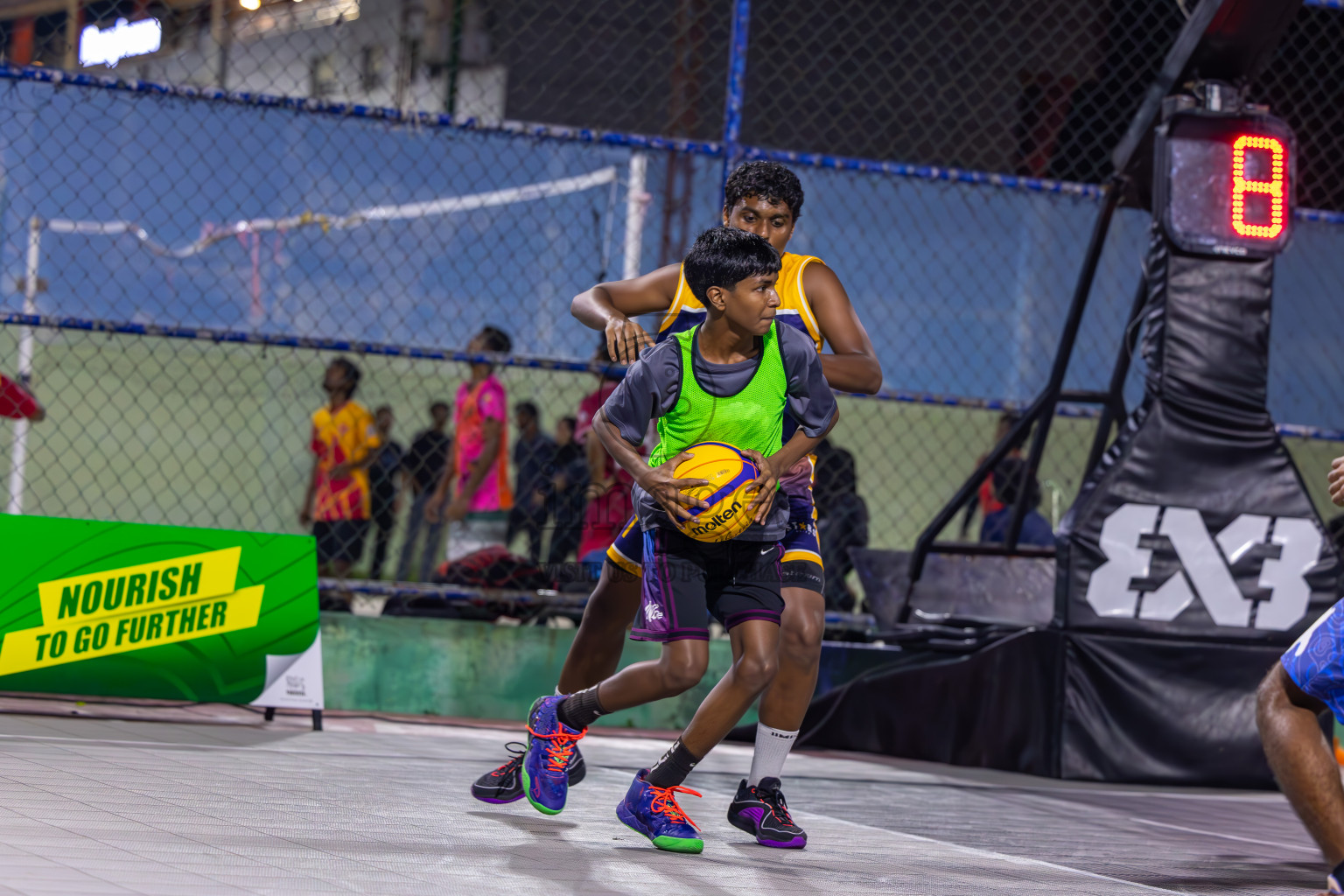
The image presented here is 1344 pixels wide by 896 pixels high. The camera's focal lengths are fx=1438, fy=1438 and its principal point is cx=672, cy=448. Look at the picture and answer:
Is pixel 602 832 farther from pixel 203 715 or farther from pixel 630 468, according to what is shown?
pixel 203 715

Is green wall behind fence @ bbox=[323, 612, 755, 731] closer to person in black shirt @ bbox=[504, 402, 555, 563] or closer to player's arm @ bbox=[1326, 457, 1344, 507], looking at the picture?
person in black shirt @ bbox=[504, 402, 555, 563]

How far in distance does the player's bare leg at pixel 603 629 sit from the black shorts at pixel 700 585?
0.32 meters

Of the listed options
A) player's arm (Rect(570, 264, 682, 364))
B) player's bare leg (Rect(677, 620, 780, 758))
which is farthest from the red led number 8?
player's bare leg (Rect(677, 620, 780, 758))

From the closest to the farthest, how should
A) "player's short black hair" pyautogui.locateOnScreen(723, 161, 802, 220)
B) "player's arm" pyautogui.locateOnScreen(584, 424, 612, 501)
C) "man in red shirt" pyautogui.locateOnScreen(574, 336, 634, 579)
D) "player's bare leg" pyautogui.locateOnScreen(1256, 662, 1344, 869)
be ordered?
"player's bare leg" pyautogui.locateOnScreen(1256, 662, 1344, 869)
"player's short black hair" pyautogui.locateOnScreen(723, 161, 802, 220)
"man in red shirt" pyautogui.locateOnScreen(574, 336, 634, 579)
"player's arm" pyautogui.locateOnScreen(584, 424, 612, 501)

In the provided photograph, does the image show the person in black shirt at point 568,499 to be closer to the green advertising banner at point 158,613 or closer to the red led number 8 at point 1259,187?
the green advertising banner at point 158,613

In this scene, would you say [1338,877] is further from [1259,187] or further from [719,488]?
[1259,187]

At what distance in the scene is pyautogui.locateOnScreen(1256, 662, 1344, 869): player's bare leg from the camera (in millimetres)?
3166

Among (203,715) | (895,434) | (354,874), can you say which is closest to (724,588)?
(354,874)

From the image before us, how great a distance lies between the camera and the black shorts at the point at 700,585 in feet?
12.2

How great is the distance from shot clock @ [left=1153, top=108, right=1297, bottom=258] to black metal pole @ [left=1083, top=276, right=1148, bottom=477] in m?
0.60

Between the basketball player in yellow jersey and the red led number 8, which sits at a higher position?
the red led number 8

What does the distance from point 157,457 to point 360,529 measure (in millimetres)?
5467

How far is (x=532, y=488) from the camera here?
8.71 metres

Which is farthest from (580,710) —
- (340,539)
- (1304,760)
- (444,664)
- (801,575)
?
(340,539)
